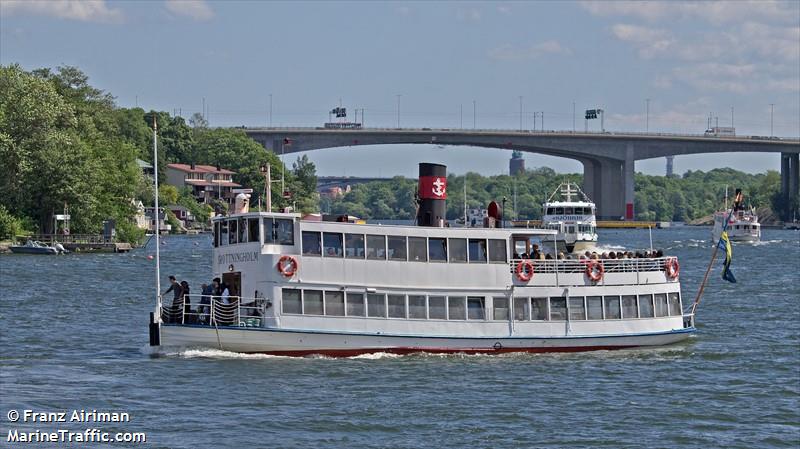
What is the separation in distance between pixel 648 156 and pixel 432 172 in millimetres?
158703

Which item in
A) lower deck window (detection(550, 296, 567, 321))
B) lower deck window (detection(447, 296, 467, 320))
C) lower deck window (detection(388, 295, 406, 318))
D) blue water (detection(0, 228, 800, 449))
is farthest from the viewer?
lower deck window (detection(550, 296, 567, 321))

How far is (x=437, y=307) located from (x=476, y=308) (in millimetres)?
1287

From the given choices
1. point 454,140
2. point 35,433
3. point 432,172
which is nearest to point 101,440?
point 35,433

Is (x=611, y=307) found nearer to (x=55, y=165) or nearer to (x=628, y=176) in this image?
(x=55, y=165)

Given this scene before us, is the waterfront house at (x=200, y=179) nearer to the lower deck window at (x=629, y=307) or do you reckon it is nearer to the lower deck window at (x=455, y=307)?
the lower deck window at (x=629, y=307)

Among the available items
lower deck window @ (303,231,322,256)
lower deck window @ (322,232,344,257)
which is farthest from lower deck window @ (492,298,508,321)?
lower deck window @ (303,231,322,256)

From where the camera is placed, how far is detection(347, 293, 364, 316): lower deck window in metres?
38.8

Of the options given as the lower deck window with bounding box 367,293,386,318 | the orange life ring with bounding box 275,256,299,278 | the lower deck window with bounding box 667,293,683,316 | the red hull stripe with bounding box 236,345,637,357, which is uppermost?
the orange life ring with bounding box 275,256,299,278

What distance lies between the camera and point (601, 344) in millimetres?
42000

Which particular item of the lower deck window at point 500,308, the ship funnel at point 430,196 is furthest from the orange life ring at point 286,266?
the lower deck window at point 500,308

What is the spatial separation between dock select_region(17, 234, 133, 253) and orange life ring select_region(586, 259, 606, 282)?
64.2m

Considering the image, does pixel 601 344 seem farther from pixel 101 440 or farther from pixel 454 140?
pixel 454 140

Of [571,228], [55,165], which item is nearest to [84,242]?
[55,165]

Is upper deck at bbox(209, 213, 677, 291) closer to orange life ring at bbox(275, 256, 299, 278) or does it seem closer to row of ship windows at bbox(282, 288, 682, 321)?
orange life ring at bbox(275, 256, 299, 278)
